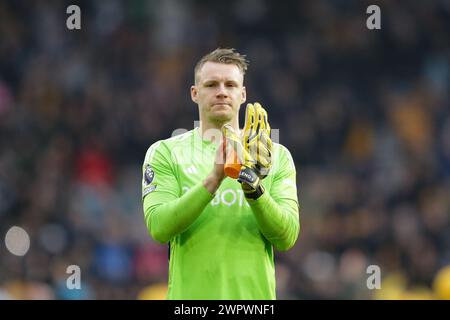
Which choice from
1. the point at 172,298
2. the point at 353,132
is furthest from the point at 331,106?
the point at 172,298

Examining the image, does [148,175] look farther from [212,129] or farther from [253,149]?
[253,149]

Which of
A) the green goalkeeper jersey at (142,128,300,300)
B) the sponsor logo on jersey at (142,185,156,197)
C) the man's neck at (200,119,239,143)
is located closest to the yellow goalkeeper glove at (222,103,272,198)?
the green goalkeeper jersey at (142,128,300,300)

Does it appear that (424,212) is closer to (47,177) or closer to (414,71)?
(414,71)

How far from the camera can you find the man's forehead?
478 centimetres

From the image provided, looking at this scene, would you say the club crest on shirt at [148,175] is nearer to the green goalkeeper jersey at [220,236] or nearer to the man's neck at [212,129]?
the green goalkeeper jersey at [220,236]

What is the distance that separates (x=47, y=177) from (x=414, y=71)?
5.60 meters

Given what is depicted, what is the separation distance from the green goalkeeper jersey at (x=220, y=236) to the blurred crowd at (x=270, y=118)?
445 centimetres

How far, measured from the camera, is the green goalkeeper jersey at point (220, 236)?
4.56 m

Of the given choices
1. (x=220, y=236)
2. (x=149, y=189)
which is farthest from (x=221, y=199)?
(x=149, y=189)

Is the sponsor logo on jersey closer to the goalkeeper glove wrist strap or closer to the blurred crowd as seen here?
Result: the goalkeeper glove wrist strap

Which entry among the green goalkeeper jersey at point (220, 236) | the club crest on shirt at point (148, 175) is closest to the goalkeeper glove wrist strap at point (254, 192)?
the green goalkeeper jersey at point (220, 236)

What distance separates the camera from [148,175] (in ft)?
15.8

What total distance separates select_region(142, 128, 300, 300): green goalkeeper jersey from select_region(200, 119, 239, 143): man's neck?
0.62 feet

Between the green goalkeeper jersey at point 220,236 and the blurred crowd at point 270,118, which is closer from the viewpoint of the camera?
the green goalkeeper jersey at point 220,236
